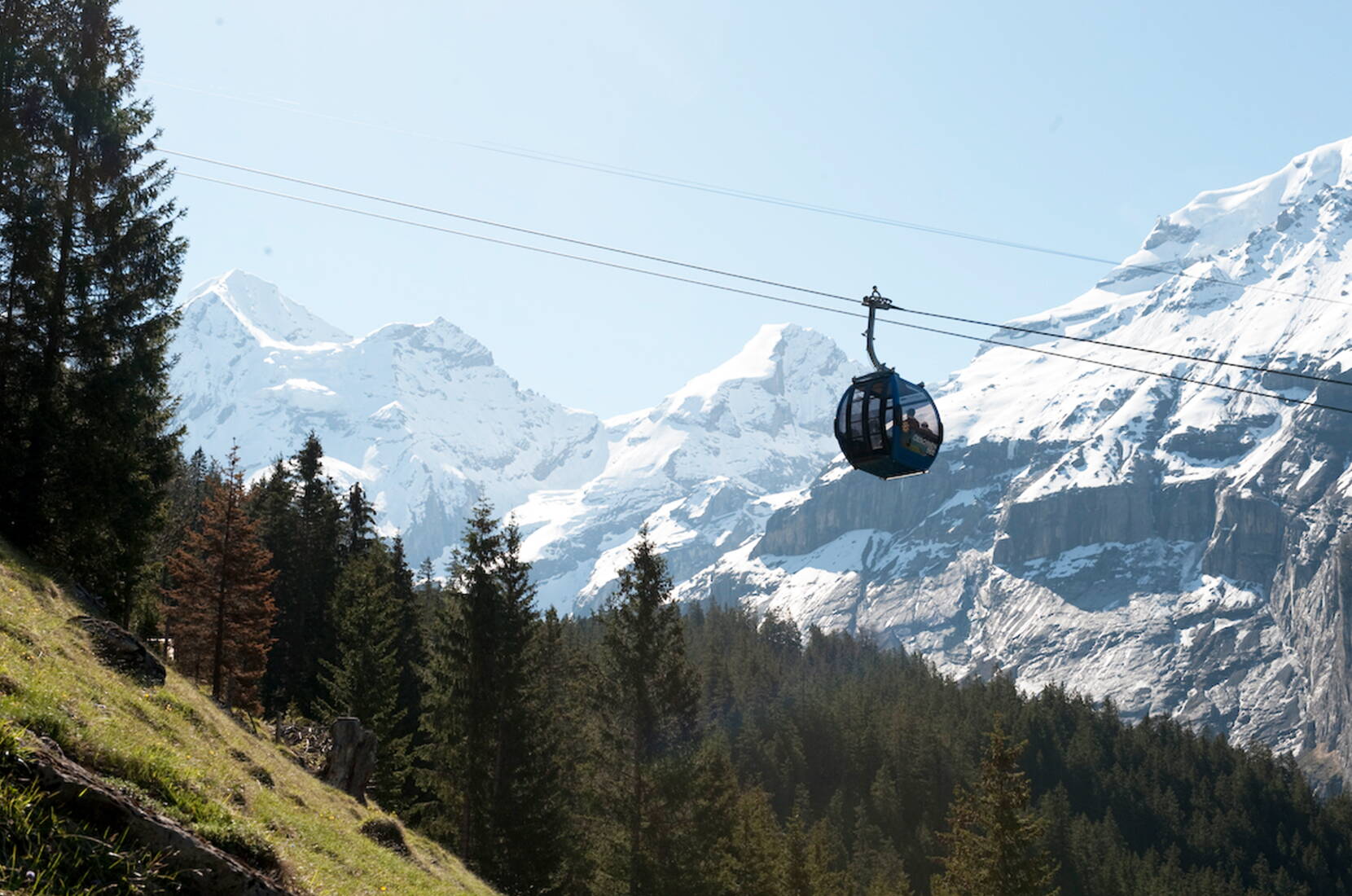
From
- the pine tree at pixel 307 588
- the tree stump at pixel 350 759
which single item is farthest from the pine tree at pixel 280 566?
the tree stump at pixel 350 759

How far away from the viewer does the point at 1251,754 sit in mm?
171125

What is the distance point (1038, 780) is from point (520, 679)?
128701 millimetres

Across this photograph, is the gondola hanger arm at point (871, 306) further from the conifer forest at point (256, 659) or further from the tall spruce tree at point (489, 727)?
the tall spruce tree at point (489, 727)

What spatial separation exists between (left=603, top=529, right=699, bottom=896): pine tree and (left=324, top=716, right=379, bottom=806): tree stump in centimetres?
1406

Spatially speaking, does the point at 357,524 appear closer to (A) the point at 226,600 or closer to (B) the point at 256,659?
(B) the point at 256,659

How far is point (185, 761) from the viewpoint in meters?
13.4

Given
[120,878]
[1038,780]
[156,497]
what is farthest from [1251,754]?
[120,878]

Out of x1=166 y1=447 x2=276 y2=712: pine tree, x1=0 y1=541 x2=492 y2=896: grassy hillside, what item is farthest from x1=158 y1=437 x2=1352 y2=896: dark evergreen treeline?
x1=0 y1=541 x2=492 y2=896: grassy hillside

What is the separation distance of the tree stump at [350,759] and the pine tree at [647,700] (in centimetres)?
1406

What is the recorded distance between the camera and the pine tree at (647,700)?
137ft

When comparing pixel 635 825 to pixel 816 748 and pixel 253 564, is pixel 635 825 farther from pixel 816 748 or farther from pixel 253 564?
pixel 816 748

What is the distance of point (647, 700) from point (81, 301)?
23.7 metres

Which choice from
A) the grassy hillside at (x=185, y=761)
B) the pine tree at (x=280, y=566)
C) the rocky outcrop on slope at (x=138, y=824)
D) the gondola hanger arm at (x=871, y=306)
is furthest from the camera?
the pine tree at (x=280, y=566)

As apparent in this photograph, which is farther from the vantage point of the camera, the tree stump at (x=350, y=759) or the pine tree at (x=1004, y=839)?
the pine tree at (x=1004, y=839)
